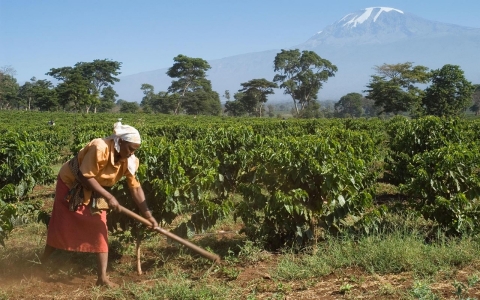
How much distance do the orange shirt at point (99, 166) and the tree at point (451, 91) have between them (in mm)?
41483

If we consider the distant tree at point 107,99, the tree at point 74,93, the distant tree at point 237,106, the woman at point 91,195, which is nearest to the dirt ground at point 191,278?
the woman at point 91,195

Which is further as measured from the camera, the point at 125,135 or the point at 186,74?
the point at 186,74

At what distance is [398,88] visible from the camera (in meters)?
47.6

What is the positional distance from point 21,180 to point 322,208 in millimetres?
4617

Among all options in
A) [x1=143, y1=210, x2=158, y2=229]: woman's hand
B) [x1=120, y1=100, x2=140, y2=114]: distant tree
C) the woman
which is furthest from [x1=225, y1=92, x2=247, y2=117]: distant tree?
the woman

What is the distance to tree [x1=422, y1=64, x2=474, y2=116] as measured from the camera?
41.6 meters

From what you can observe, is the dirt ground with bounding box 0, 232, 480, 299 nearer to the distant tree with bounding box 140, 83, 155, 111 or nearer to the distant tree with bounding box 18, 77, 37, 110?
the distant tree with bounding box 18, 77, 37, 110

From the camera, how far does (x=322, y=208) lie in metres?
5.18

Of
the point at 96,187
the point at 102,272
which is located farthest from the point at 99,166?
the point at 102,272

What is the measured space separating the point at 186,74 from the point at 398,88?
102 feet

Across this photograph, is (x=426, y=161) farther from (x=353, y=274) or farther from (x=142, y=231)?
(x=142, y=231)

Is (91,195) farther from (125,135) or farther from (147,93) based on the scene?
(147,93)

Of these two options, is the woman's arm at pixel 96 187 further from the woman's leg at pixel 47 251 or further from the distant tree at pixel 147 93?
the distant tree at pixel 147 93

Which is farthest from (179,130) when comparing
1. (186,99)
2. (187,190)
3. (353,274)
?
(186,99)
